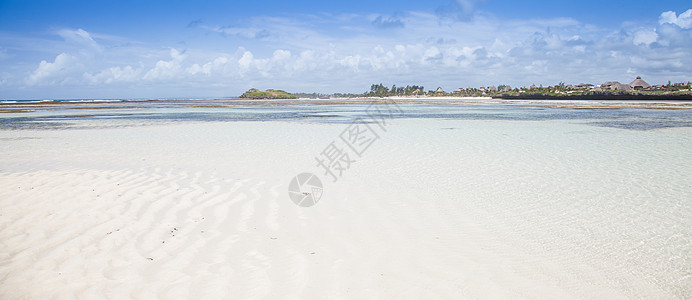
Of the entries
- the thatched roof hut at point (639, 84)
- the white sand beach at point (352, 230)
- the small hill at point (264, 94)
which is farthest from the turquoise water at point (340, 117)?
the small hill at point (264, 94)

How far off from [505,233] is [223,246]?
3.35 meters

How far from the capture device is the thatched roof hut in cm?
8024

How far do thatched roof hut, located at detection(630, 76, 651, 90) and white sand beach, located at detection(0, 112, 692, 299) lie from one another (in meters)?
90.7

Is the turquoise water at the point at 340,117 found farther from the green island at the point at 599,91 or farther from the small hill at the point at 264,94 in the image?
the small hill at the point at 264,94

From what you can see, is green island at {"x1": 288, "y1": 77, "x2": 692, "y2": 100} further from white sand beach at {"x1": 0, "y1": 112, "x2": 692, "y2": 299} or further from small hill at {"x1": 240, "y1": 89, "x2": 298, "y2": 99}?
white sand beach at {"x1": 0, "y1": 112, "x2": 692, "y2": 299}

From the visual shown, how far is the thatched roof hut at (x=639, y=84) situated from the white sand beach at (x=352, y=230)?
90661 millimetres

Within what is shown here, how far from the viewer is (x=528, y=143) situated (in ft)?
41.4

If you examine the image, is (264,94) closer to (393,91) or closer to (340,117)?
(393,91)

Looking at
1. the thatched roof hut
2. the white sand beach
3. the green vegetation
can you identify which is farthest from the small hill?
the white sand beach

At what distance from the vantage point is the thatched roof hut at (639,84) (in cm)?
8024

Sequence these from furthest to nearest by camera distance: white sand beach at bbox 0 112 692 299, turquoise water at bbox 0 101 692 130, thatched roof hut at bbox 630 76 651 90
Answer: thatched roof hut at bbox 630 76 651 90 → turquoise water at bbox 0 101 692 130 → white sand beach at bbox 0 112 692 299

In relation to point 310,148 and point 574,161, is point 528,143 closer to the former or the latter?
point 574,161

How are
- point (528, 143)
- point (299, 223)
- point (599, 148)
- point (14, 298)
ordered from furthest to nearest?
1. point (528, 143)
2. point (599, 148)
3. point (299, 223)
4. point (14, 298)

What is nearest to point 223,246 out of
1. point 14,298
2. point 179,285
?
point 179,285
